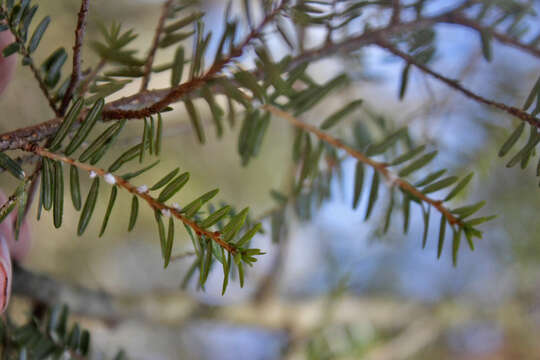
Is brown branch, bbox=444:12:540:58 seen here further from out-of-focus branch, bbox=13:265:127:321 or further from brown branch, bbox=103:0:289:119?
out-of-focus branch, bbox=13:265:127:321

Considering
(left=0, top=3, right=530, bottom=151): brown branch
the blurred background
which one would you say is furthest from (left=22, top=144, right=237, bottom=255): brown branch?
the blurred background

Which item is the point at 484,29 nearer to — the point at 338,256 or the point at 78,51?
the point at 78,51

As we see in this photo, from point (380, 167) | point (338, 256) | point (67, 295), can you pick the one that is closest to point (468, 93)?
point (380, 167)

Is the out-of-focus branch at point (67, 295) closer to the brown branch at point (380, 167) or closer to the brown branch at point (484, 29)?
the brown branch at point (380, 167)

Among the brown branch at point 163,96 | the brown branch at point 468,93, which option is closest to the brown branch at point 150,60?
the brown branch at point 163,96

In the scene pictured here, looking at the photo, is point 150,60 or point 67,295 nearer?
point 150,60

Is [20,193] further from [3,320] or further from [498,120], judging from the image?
[498,120]
